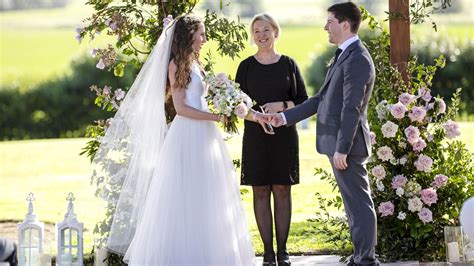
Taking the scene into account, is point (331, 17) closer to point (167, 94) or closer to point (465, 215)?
point (167, 94)

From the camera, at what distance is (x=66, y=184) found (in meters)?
13.6

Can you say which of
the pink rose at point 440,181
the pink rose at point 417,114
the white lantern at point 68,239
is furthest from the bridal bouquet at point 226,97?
the pink rose at point 440,181

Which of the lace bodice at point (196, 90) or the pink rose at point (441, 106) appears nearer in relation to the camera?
the lace bodice at point (196, 90)

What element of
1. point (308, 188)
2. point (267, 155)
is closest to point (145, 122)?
point (267, 155)

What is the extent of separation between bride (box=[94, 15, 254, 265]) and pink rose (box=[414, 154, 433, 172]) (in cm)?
124

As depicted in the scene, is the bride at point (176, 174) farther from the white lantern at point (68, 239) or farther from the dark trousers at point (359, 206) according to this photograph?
the dark trousers at point (359, 206)

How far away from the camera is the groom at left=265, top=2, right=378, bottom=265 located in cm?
588

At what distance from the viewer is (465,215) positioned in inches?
175

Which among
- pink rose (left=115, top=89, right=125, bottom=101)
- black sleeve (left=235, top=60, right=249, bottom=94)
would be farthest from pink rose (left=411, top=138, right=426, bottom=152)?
pink rose (left=115, top=89, right=125, bottom=101)

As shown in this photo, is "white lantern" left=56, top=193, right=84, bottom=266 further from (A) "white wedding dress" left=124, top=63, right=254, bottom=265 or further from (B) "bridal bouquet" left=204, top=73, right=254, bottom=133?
(B) "bridal bouquet" left=204, top=73, right=254, bottom=133

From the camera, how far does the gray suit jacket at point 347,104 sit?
19.2 ft

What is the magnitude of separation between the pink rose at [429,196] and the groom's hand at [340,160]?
41.4 inches

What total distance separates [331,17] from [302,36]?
29.2 meters

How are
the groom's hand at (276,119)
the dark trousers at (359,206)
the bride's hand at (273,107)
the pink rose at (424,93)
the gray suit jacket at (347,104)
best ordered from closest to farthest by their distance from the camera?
the gray suit jacket at (347,104) < the dark trousers at (359,206) < the groom's hand at (276,119) < the bride's hand at (273,107) < the pink rose at (424,93)
